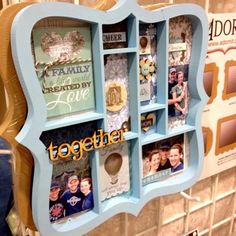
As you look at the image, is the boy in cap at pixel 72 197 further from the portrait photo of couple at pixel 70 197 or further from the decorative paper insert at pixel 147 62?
the decorative paper insert at pixel 147 62

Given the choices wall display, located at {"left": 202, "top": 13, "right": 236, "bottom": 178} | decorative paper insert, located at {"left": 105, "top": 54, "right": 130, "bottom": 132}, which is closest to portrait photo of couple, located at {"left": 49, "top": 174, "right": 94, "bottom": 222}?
decorative paper insert, located at {"left": 105, "top": 54, "right": 130, "bottom": 132}

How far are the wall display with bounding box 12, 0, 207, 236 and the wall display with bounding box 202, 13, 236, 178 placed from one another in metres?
0.09

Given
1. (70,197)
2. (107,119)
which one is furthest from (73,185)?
(107,119)

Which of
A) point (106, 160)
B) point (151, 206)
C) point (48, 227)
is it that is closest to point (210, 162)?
point (151, 206)

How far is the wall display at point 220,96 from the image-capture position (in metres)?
0.69

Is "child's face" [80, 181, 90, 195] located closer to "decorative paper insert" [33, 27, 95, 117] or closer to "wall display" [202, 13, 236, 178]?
"decorative paper insert" [33, 27, 95, 117]

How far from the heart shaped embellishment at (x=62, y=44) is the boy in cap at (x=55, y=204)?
7.8 inches

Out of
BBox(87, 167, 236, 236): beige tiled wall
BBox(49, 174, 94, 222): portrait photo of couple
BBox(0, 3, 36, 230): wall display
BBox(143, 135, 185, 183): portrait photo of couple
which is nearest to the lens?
BBox(0, 3, 36, 230): wall display

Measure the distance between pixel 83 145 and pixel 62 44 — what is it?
0.15 meters

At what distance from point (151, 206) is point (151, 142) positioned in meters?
0.22

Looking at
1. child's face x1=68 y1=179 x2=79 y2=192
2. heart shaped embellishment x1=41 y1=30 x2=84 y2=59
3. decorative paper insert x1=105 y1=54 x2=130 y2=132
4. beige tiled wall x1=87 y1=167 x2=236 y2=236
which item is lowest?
beige tiled wall x1=87 y1=167 x2=236 y2=236

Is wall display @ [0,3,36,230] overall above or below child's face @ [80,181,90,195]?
above

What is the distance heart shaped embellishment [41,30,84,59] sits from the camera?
1.53ft

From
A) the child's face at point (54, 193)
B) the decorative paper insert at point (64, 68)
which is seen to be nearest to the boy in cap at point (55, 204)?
the child's face at point (54, 193)
